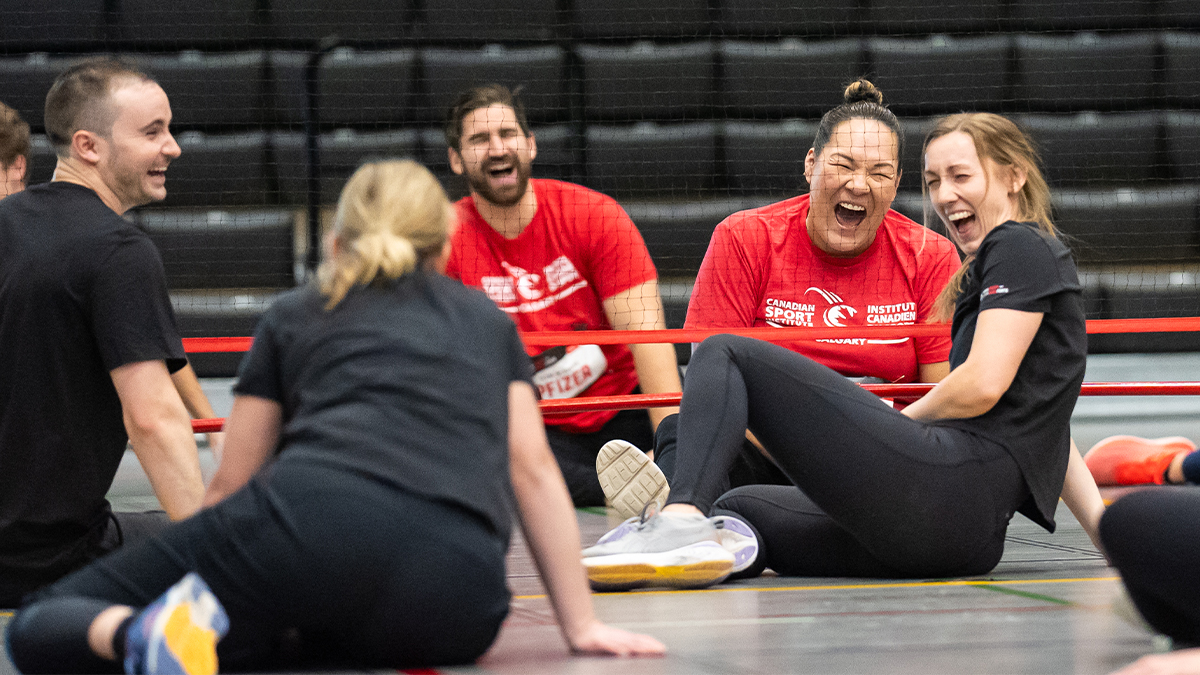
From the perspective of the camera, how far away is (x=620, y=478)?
8.43 feet

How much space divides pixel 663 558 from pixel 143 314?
3.02 ft

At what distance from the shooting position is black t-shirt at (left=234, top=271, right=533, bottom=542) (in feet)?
4.63

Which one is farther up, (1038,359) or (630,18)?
(630,18)

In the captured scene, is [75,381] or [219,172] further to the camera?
[219,172]

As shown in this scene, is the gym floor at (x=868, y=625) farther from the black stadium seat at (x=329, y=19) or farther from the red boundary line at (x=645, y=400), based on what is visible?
the black stadium seat at (x=329, y=19)

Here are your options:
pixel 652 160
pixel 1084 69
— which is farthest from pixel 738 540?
pixel 1084 69

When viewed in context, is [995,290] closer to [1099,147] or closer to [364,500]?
[364,500]

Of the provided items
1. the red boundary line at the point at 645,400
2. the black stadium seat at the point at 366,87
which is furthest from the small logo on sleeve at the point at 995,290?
the black stadium seat at the point at 366,87

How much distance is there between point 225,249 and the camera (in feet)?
16.5

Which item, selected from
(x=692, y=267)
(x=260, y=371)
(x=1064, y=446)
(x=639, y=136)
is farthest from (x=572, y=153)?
(x=260, y=371)

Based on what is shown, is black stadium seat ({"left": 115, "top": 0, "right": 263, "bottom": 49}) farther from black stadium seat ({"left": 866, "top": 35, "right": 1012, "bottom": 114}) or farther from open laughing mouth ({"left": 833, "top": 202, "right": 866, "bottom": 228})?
open laughing mouth ({"left": 833, "top": 202, "right": 866, "bottom": 228})

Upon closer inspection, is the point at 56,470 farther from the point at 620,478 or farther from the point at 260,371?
the point at 620,478

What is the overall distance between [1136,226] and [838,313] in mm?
2927

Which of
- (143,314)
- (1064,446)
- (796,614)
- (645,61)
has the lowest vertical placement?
(796,614)
